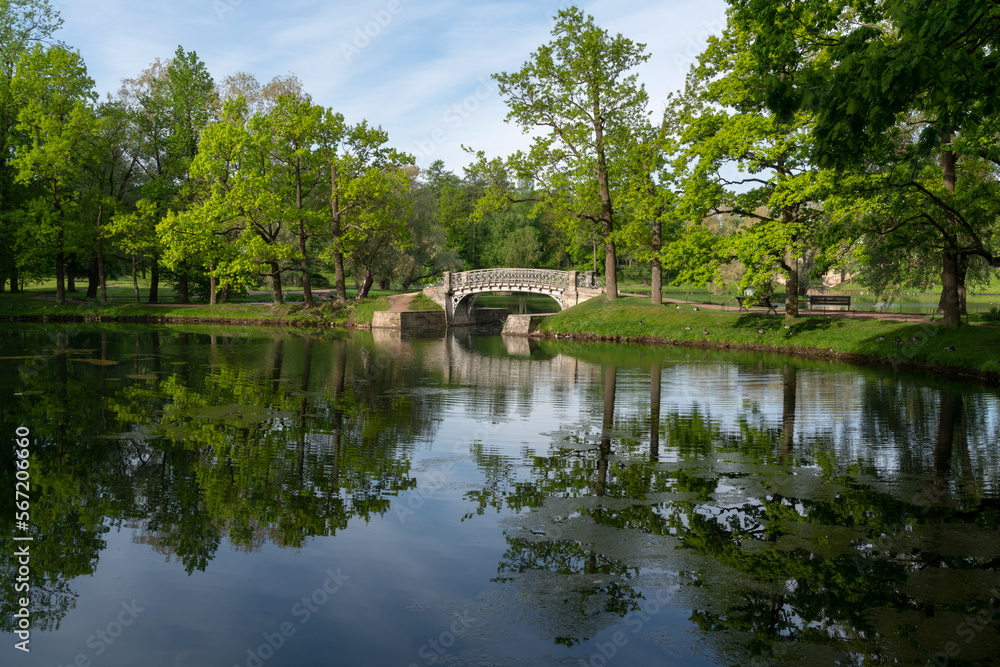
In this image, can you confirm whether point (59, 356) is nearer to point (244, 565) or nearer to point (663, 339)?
point (244, 565)

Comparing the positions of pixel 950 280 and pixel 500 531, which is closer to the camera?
pixel 500 531

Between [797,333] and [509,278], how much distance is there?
22.8 m

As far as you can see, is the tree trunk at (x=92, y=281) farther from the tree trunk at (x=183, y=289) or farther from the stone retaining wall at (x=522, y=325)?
the stone retaining wall at (x=522, y=325)

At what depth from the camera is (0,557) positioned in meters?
8.02

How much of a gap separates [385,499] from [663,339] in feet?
94.2

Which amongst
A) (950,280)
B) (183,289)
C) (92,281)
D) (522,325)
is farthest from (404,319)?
(950,280)

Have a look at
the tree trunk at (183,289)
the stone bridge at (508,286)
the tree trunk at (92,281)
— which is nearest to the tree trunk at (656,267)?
the stone bridge at (508,286)

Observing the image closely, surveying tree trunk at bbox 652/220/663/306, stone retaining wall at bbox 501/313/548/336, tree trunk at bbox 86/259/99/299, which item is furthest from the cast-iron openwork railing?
tree trunk at bbox 86/259/99/299

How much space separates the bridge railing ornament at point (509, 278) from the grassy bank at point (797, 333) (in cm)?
485

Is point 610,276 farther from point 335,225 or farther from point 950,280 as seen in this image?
point 950,280

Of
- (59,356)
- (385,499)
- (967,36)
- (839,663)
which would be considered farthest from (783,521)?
(59,356)

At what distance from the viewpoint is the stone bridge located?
47.6 metres

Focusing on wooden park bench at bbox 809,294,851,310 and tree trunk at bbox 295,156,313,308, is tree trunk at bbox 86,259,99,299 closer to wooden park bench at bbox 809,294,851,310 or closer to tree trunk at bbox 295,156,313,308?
tree trunk at bbox 295,156,313,308

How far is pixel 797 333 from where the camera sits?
32469 millimetres
